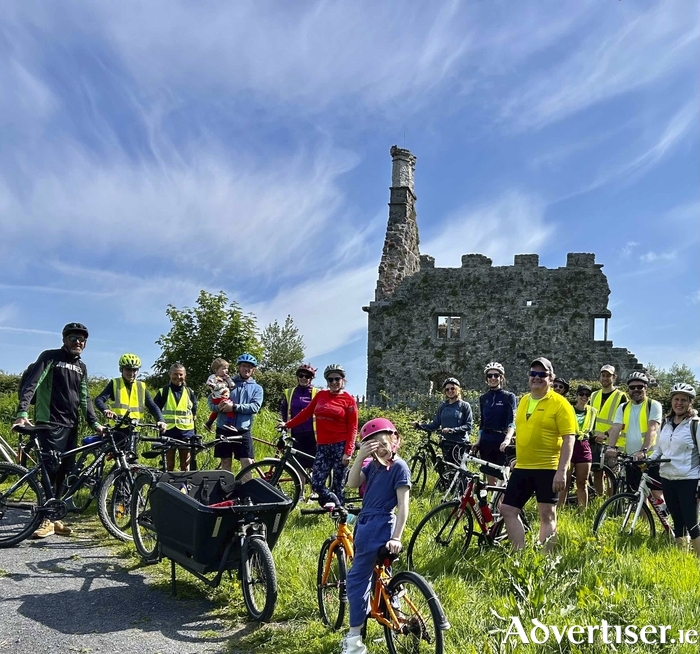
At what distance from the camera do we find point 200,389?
59.2ft

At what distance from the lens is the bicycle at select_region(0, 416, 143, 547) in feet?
23.0

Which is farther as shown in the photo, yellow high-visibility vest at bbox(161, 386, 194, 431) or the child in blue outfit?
yellow high-visibility vest at bbox(161, 386, 194, 431)

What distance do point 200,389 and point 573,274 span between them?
527 inches

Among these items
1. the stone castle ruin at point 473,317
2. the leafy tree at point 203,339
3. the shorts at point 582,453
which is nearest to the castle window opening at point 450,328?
the stone castle ruin at point 473,317

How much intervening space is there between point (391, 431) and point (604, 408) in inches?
231

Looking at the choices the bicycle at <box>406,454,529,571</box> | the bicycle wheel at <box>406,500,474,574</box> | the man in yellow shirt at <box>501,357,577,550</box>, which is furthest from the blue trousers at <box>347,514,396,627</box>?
the man in yellow shirt at <box>501,357,577,550</box>

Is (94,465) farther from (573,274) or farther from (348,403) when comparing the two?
(573,274)

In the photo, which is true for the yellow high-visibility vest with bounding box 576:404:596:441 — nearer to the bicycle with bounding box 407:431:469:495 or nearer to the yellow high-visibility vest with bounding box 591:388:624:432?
the yellow high-visibility vest with bounding box 591:388:624:432

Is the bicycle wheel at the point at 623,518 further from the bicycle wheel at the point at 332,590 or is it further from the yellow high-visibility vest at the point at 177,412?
the yellow high-visibility vest at the point at 177,412

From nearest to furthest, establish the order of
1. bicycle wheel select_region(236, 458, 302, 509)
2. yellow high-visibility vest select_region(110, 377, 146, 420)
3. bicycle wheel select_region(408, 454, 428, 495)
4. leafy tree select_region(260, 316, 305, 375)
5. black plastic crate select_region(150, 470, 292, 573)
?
black plastic crate select_region(150, 470, 292, 573) → bicycle wheel select_region(236, 458, 302, 509) → yellow high-visibility vest select_region(110, 377, 146, 420) → bicycle wheel select_region(408, 454, 428, 495) → leafy tree select_region(260, 316, 305, 375)

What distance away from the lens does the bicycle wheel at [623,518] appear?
22.8 ft

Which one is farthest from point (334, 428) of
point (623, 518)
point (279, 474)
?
point (623, 518)

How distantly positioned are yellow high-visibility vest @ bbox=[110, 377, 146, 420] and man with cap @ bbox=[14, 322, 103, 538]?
0.74m

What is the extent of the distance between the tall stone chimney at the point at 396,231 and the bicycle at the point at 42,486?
16.9 metres
